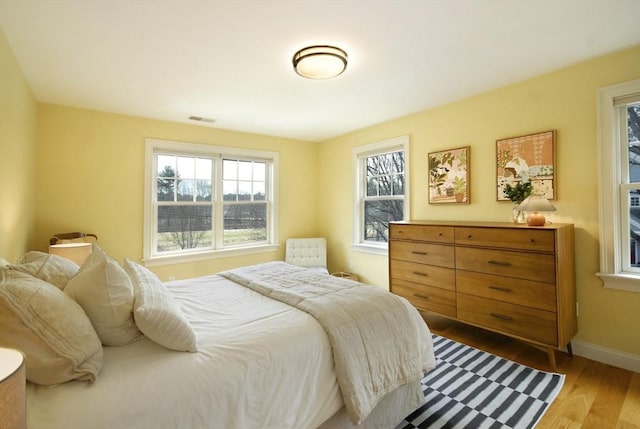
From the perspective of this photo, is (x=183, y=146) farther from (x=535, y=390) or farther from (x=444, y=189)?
(x=535, y=390)

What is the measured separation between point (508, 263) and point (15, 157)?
4.12m

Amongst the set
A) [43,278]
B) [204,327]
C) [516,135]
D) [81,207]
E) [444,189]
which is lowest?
[204,327]

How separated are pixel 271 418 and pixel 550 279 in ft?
7.40

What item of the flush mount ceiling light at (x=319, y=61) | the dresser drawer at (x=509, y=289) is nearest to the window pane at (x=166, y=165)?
the flush mount ceiling light at (x=319, y=61)

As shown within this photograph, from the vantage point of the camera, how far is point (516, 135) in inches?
114

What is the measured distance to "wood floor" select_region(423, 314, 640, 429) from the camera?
1.79 meters

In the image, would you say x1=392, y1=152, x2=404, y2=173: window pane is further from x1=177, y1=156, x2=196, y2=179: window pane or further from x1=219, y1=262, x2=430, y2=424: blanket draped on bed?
x1=177, y1=156, x2=196, y2=179: window pane

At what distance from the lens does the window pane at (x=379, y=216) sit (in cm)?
418

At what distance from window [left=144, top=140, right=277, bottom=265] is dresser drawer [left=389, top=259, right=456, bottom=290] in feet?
7.14

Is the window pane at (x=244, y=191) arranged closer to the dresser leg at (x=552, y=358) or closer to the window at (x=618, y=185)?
the dresser leg at (x=552, y=358)

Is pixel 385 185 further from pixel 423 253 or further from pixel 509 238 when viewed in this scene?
pixel 509 238

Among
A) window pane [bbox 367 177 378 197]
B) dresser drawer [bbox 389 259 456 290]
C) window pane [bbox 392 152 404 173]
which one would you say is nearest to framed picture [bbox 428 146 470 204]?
window pane [bbox 392 152 404 173]

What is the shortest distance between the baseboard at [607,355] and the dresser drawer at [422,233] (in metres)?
1.35

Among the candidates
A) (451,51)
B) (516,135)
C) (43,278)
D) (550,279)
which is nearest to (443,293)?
(550,279)
